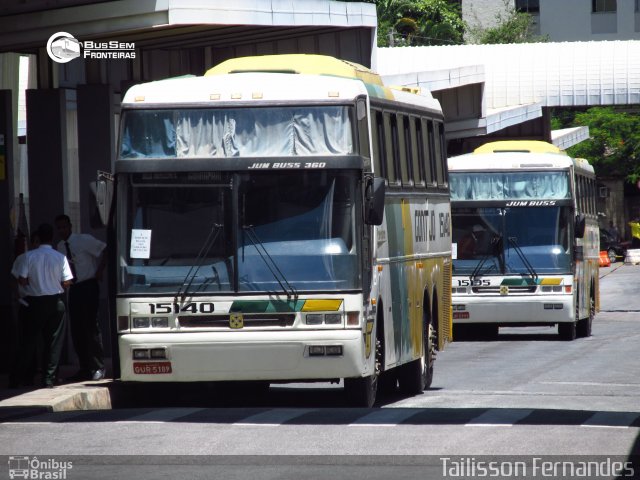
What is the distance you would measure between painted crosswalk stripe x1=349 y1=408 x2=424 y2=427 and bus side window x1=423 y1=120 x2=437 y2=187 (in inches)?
192

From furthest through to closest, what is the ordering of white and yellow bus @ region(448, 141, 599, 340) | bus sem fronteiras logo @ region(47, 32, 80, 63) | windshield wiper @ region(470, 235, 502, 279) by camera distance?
windshield wiper @ region(470, 235, 502, 279) < white and yellow bus @ region(448, 141, 599, 340) < bus sem fronteiras logo @ region(47, 32, 80, 63)

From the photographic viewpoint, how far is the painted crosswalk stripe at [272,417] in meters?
13.2

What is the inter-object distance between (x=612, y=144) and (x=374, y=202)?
50.7m

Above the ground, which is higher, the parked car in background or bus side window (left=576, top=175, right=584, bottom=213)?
bus side window (left=576, top=175, right=584, bottom=213)

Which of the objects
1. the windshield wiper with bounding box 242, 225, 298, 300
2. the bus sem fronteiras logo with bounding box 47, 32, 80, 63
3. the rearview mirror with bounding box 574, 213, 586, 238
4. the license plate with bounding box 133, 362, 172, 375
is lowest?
the license plate with bounding box 133, 362, 172, 375

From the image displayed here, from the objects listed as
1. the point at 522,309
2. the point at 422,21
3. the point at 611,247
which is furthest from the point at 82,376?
the point at 422,21

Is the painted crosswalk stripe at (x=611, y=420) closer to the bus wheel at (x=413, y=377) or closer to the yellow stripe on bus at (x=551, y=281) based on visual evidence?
the bus wheel at (x=413, y=377)

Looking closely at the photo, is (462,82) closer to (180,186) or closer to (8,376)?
(8,376)

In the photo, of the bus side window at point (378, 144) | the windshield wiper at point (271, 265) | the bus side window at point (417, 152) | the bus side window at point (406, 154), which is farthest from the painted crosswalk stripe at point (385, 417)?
the bus side window at point (417, 152)

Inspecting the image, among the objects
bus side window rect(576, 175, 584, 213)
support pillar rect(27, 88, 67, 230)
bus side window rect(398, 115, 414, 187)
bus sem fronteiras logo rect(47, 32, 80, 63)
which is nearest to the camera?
bus side window rect(398, 115, 414, 187)

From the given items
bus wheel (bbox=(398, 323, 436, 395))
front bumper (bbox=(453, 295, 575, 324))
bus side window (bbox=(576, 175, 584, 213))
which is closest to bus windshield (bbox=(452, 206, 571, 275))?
front bumper (bbox=(453, 295, 575, 324))

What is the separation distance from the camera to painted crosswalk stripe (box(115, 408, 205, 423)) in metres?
13.6

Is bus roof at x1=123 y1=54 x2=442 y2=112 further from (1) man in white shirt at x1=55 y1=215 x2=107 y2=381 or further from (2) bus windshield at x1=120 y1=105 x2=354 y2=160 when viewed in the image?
(1) man in white shirt at x1=55 y1=215 x2=107 y2=381

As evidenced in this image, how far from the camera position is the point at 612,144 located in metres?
63.5
